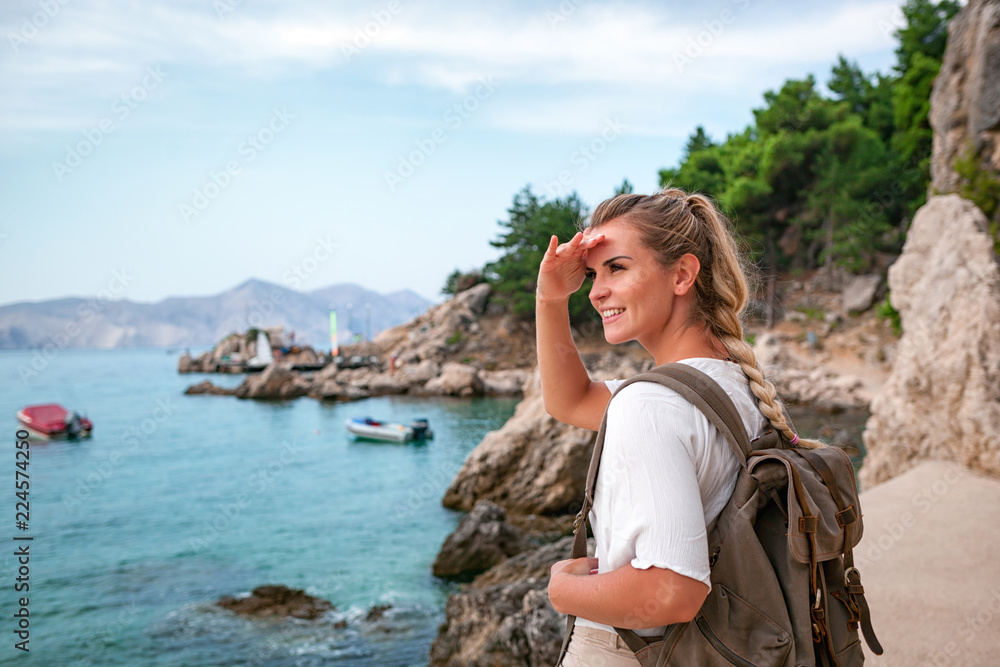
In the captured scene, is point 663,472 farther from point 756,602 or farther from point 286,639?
point 286,639

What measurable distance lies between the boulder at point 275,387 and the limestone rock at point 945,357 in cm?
3369

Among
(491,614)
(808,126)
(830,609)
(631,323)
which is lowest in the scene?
(491,614)

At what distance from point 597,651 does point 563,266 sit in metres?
0.93

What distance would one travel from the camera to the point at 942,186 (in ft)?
53.2

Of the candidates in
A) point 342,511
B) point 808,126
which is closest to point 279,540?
point 342,511

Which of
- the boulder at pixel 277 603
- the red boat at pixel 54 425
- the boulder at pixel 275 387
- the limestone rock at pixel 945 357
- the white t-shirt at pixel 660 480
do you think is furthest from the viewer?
the boulder at pixel 275 387

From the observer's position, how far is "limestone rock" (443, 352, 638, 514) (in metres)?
→ 11.3

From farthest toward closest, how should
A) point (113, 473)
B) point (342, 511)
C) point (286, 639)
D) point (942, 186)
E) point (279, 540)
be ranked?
1. point (113, 473)
2. point (942, 186)
3. point (342, 511)
4. point (279, 540)
5. point (286, 639)

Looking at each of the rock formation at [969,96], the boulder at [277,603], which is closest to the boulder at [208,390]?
the boulder at [277,603]

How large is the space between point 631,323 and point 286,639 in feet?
25.2

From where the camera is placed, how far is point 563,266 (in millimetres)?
1725

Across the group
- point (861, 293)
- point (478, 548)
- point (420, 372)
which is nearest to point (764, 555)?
point (478, 548)

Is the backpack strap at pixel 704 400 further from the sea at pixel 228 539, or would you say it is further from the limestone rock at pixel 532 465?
the limestone rock at pixel 532 465

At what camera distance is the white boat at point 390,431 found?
23.4 metres
